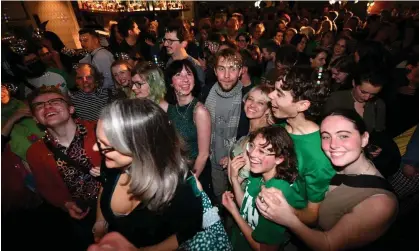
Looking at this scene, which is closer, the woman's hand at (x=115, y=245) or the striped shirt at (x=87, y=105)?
the woman's hand at (x=115, y=245)

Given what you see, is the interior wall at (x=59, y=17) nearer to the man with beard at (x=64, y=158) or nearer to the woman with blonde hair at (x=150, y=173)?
the man with beard at (x=64, y=158)

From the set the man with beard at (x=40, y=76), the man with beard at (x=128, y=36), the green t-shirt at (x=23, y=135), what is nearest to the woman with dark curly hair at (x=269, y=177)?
the green t-shirt at (x=23, y=135)

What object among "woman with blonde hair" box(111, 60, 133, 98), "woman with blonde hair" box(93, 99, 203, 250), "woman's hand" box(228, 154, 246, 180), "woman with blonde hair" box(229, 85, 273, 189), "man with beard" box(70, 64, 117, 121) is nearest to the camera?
"woman with blonde hair" box(93, 99, 203, 250)

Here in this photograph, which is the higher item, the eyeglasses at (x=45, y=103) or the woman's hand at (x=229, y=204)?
the eyeglasses at (x=45, y=103)

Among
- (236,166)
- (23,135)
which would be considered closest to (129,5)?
(23,135)

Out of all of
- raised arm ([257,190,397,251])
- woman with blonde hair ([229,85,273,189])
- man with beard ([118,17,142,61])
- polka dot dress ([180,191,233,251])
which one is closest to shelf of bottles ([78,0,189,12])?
man with beard ([118,17,142,61])

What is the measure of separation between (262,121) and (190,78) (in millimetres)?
840

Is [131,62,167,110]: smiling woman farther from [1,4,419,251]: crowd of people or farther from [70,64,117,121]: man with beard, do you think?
[70,64,117,121]: man with beard

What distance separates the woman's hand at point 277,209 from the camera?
5.13 ft

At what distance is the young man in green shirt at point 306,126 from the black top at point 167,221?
74cm

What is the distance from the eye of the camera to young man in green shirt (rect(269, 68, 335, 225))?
1765mm

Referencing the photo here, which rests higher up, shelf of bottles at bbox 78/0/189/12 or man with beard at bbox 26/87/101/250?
shelf of bottles at bbox 78/0/189/12

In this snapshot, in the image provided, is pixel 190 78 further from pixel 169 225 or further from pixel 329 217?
pixel 329 217

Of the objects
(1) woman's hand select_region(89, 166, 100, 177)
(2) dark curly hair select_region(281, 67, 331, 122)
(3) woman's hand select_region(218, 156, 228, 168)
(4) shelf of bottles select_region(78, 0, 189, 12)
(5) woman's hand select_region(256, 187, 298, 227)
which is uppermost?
(4) shelf of bottles select_region(78, 0, 189, 12)
